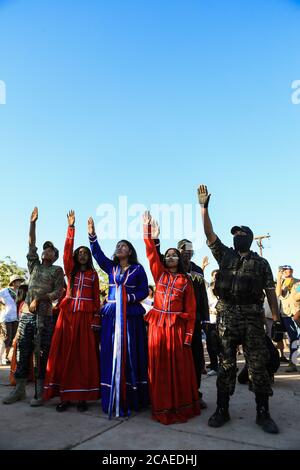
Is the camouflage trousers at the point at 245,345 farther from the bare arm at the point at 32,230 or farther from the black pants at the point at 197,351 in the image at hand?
the bare arm at the point at 32,230

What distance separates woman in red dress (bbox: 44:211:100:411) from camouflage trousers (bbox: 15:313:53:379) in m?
0.14

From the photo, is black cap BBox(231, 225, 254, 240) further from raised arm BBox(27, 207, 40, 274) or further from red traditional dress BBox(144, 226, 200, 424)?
raised arm BBox(27, 207, 40, 274)

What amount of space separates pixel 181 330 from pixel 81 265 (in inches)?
61.4

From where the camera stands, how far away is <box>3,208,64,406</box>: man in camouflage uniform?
4578mm

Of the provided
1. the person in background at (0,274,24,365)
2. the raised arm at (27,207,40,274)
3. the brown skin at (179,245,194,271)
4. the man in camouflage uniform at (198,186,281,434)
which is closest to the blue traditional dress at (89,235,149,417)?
the brown skin at (179,245,194,271)

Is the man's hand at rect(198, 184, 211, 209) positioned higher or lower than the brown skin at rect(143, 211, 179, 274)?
higher

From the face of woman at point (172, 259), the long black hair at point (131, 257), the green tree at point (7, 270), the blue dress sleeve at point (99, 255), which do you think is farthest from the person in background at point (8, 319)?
the green tree at point (7, 270)

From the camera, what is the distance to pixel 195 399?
158 inches

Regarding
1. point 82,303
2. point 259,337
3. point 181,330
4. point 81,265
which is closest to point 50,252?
point 81,265

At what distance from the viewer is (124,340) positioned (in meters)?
4.13

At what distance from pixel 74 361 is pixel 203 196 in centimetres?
249

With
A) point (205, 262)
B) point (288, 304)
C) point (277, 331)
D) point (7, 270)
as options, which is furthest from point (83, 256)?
point (7, 270)

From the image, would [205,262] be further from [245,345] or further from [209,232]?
[245,345]

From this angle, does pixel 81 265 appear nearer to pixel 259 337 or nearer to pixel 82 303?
pixel 82 303
